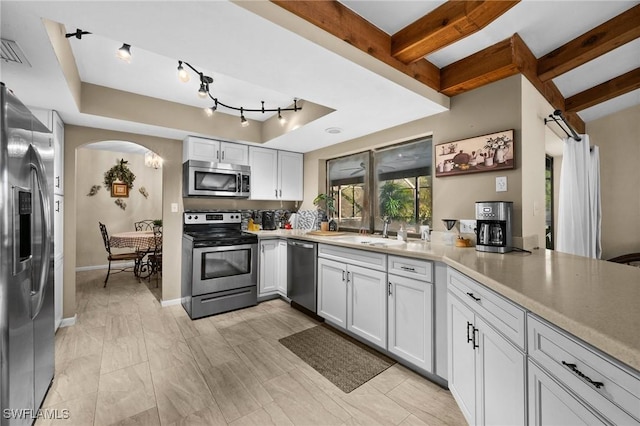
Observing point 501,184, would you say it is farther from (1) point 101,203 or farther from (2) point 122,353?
(1) point 101,203

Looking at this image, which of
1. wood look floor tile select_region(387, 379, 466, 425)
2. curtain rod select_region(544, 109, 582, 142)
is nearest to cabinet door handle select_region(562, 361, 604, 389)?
wood look floor tile select_region(387, 379, 466, 425)

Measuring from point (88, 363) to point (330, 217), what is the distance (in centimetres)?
299

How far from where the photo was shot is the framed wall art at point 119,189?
18.7 feet

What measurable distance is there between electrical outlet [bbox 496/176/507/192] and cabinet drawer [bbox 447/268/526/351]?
→ 90 cm

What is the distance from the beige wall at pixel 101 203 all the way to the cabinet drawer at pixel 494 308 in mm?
6517

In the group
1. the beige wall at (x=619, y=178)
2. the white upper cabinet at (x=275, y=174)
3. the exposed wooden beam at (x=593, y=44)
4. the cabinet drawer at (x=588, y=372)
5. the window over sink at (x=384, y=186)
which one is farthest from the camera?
the white upper cabinet at (x=275, y=174)

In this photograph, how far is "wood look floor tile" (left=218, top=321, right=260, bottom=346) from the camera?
8.46ft

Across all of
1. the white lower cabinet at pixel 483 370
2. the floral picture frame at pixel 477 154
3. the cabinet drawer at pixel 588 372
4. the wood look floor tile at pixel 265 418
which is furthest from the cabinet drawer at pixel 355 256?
the cabinet drawer at pixel 588 372

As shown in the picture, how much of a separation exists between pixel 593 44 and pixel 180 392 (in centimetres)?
364

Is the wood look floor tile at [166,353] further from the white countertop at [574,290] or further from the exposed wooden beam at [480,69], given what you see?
the exposed wooden beam at [480,69]

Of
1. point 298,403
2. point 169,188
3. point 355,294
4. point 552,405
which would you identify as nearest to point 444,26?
point 552,405

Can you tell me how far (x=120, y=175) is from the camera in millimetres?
5746

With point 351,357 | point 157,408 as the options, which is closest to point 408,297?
point 351,357

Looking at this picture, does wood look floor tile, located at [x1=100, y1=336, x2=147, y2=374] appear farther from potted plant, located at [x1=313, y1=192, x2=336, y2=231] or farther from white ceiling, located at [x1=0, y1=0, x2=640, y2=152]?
potted plant, located at [x1=313, y1=192, x2=336, y2=231]
